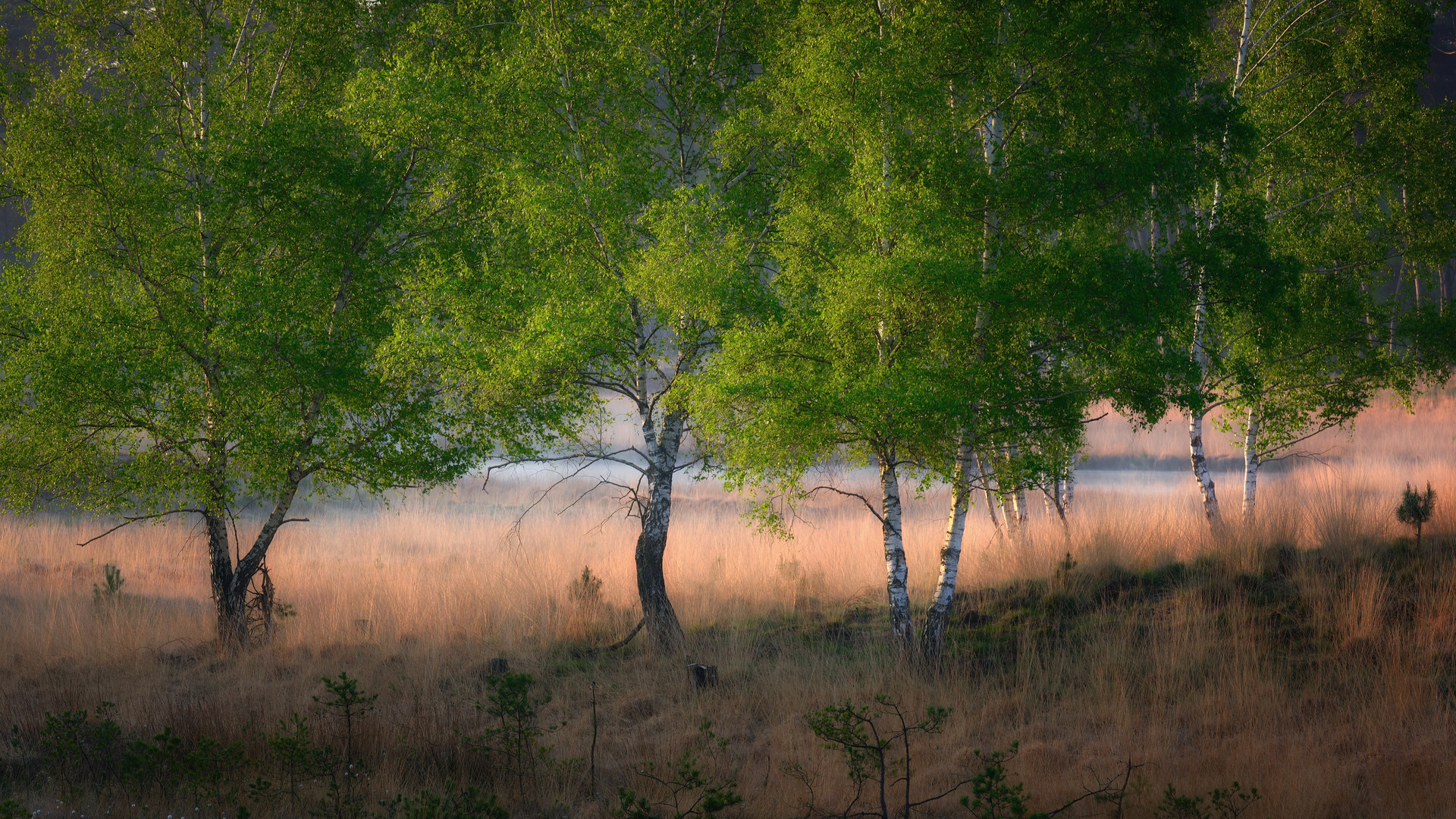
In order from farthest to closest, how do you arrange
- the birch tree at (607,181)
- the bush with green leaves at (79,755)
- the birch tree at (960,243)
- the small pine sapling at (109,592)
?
the small pine sapling at (109,592) < the birch tree at (607,181) < the birch tree at (960,243) < the bush with green leaves at (79,755)

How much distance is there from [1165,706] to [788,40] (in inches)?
327

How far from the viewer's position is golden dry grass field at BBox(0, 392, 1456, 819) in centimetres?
710

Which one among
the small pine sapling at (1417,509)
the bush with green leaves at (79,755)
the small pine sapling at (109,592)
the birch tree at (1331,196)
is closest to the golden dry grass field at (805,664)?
the bush with green leaves at (79,755)

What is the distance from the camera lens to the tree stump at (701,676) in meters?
9.88

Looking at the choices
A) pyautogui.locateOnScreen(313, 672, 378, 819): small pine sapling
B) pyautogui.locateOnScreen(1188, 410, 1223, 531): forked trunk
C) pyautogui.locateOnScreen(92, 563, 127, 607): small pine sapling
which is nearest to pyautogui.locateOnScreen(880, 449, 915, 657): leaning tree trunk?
pyautogui.locateOnScreen(313, 672, 378, 819): small pine sapling

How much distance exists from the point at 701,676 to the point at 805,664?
52.4 inches

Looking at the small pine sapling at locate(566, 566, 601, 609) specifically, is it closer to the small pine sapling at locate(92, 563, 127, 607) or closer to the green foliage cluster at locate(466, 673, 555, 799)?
the green foliage cluster at locate(466, 673, 555, 799)

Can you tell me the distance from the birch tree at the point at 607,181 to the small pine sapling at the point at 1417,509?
30.2 ft

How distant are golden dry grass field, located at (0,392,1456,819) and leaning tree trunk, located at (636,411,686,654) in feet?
1.64

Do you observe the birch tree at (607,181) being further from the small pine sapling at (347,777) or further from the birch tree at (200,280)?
the small pine sapling at (347,777)

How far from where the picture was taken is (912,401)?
805 centimetres

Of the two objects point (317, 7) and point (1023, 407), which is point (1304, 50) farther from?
point (317, 7)

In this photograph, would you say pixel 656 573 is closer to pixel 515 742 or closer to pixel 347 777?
pixel 515 742

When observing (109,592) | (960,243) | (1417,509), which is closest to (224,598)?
(109,592)
